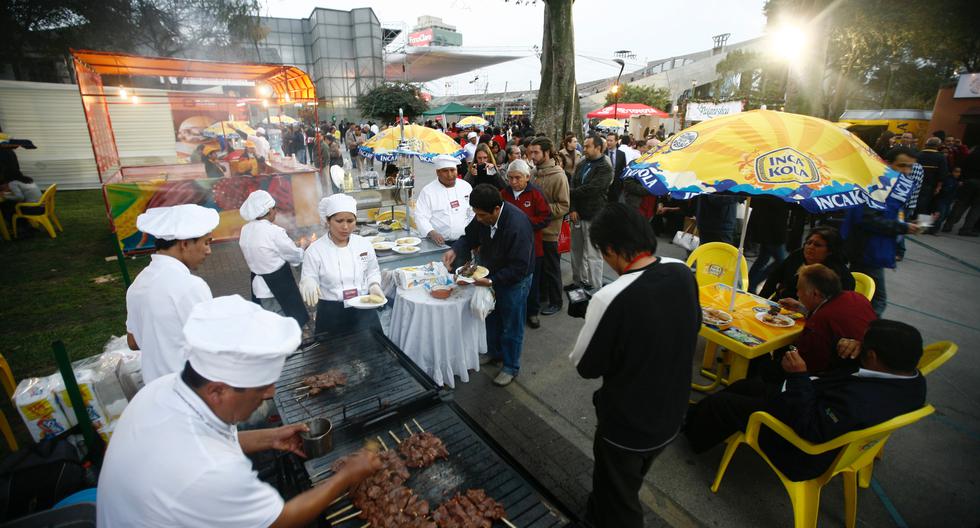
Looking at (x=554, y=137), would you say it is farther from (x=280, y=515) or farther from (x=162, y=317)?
(x=280, y=515)

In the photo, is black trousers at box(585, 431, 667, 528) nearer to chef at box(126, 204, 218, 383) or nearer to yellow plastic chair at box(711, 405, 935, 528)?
yellow plastic chair at box(711, 405, 935, 528)

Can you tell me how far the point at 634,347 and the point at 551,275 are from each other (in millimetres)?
4154

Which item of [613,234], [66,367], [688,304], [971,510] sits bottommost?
[971,510]

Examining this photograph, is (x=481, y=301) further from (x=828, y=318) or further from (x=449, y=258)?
(x=828, y=318)

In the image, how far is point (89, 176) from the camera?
17.1 metres

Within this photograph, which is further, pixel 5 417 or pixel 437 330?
pixel 437 330

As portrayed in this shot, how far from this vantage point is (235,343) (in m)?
1.52

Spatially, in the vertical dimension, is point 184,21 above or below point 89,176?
above

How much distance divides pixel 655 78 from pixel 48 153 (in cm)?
4942

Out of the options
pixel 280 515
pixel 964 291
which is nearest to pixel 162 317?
pixel 280 515

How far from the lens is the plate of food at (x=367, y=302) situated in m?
4.08

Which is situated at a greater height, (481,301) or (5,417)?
(481,301)

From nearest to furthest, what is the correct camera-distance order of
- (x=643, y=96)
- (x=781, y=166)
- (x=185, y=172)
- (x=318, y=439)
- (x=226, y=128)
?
1. (x=318, y=439)
2. (x=781, y=166)
3. (x=185, y=172)
4. (x=226, y=128)
5. (x=643, y=96)

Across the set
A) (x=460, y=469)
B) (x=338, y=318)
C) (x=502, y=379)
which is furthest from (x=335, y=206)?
(x=460, y=469)
